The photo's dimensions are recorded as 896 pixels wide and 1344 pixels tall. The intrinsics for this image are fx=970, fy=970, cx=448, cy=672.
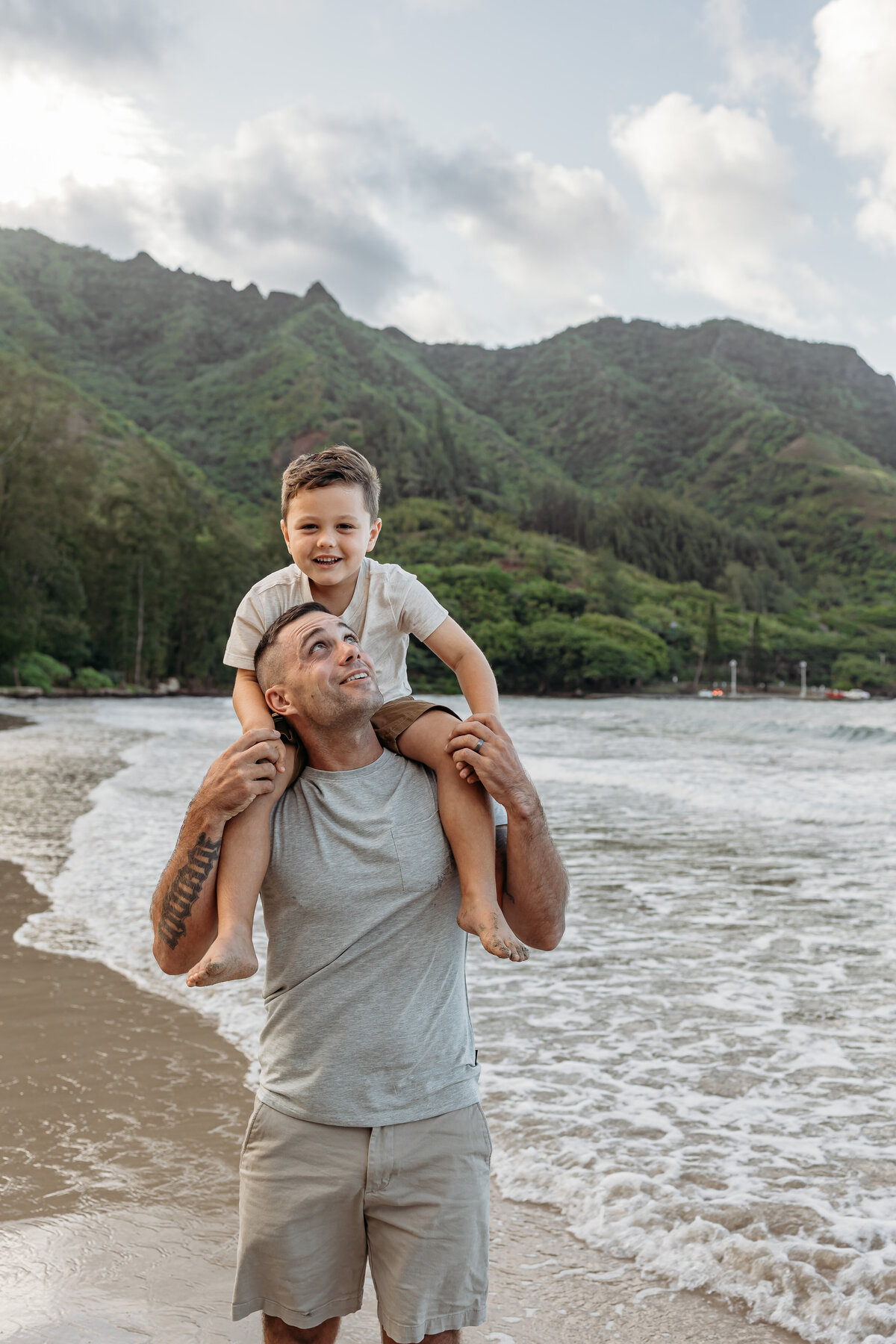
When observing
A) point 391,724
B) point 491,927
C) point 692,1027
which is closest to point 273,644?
point 391,724

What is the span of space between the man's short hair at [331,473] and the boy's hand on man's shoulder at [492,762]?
81 centimetres

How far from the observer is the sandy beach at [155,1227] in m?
2.28

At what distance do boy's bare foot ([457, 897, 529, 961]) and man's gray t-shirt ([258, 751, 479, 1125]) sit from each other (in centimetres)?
5

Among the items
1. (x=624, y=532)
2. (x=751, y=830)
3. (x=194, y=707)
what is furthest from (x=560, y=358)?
(x=751, y=830)

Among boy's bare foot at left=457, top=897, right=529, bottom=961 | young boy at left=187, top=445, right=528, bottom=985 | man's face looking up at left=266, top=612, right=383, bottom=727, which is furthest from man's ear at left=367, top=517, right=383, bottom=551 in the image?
boy's bare foot at left=457, top=897, right=529, bottom=961

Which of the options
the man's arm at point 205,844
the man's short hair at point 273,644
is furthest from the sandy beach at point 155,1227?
the man's short hair at point 273,644

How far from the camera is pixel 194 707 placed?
125 ft

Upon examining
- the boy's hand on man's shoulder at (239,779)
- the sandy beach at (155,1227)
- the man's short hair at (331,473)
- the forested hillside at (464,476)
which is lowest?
the sandy beach at (155,1227)

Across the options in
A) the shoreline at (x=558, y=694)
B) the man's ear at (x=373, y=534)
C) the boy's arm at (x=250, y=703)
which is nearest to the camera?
the boy's arm at (x=250, y=703)

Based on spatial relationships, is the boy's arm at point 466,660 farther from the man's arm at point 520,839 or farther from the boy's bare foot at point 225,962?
the boy's bare foot at point 225,962

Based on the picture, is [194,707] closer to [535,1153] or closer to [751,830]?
[751,830]

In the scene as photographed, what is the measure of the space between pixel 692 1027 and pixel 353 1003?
332 cm

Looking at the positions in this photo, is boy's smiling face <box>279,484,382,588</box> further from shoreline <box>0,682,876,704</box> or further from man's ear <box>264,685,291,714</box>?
shoreline <box>0,682,876,704</box>

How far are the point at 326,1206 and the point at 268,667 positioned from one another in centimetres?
87
